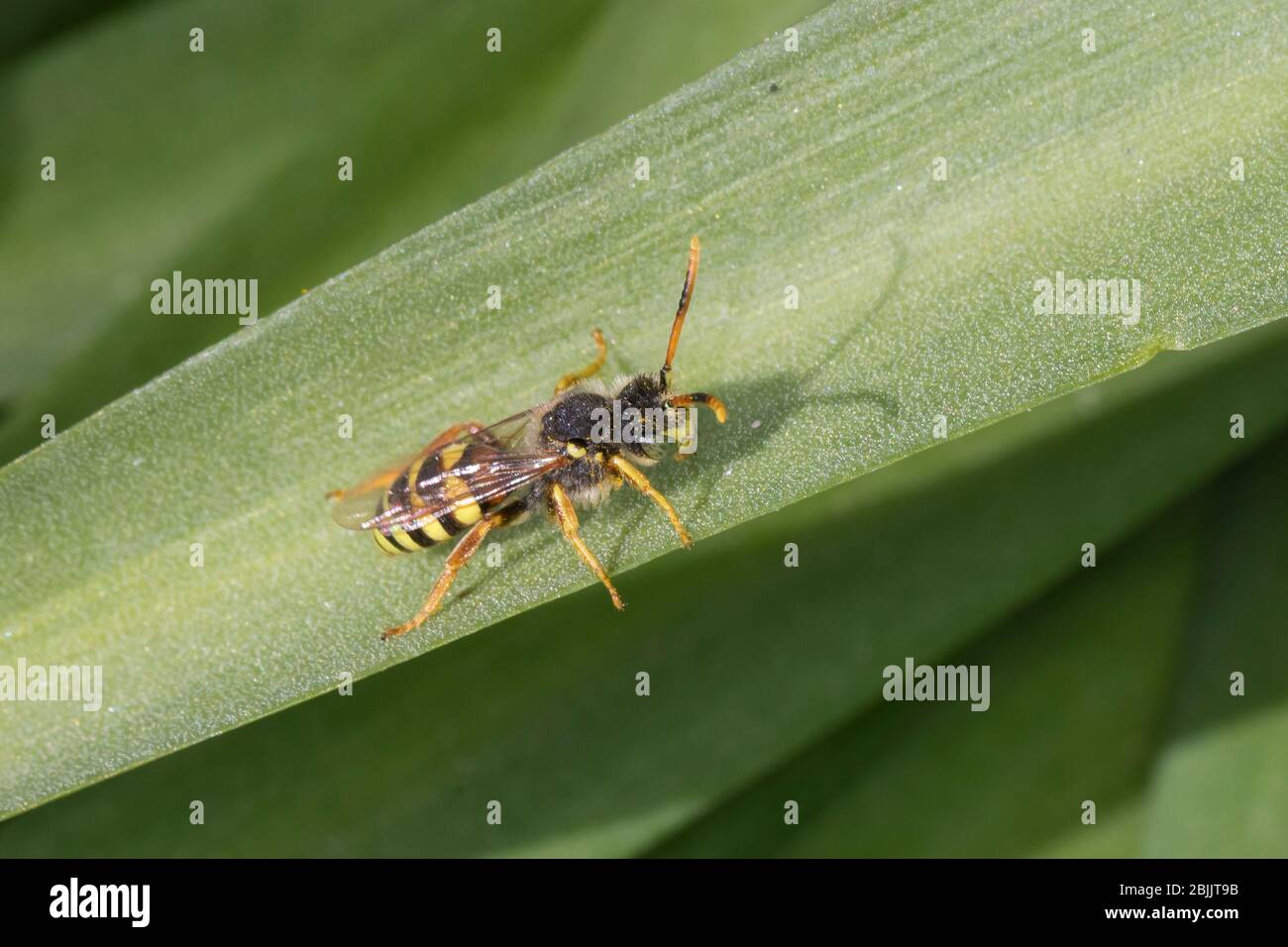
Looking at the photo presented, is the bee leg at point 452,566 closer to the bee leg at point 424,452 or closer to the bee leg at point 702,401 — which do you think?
the bee leg at point 424,452

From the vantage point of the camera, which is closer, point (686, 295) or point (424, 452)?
point (686, 295)

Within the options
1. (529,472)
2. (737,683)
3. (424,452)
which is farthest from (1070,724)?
(424,452)

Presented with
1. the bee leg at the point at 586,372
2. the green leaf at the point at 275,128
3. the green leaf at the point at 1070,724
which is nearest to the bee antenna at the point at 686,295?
the bee leg at the point at 586,372

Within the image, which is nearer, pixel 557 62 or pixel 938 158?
pixel 938 158

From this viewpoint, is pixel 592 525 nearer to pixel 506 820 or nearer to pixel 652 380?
pixel 652 380

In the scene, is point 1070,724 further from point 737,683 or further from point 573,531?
point 573,531
